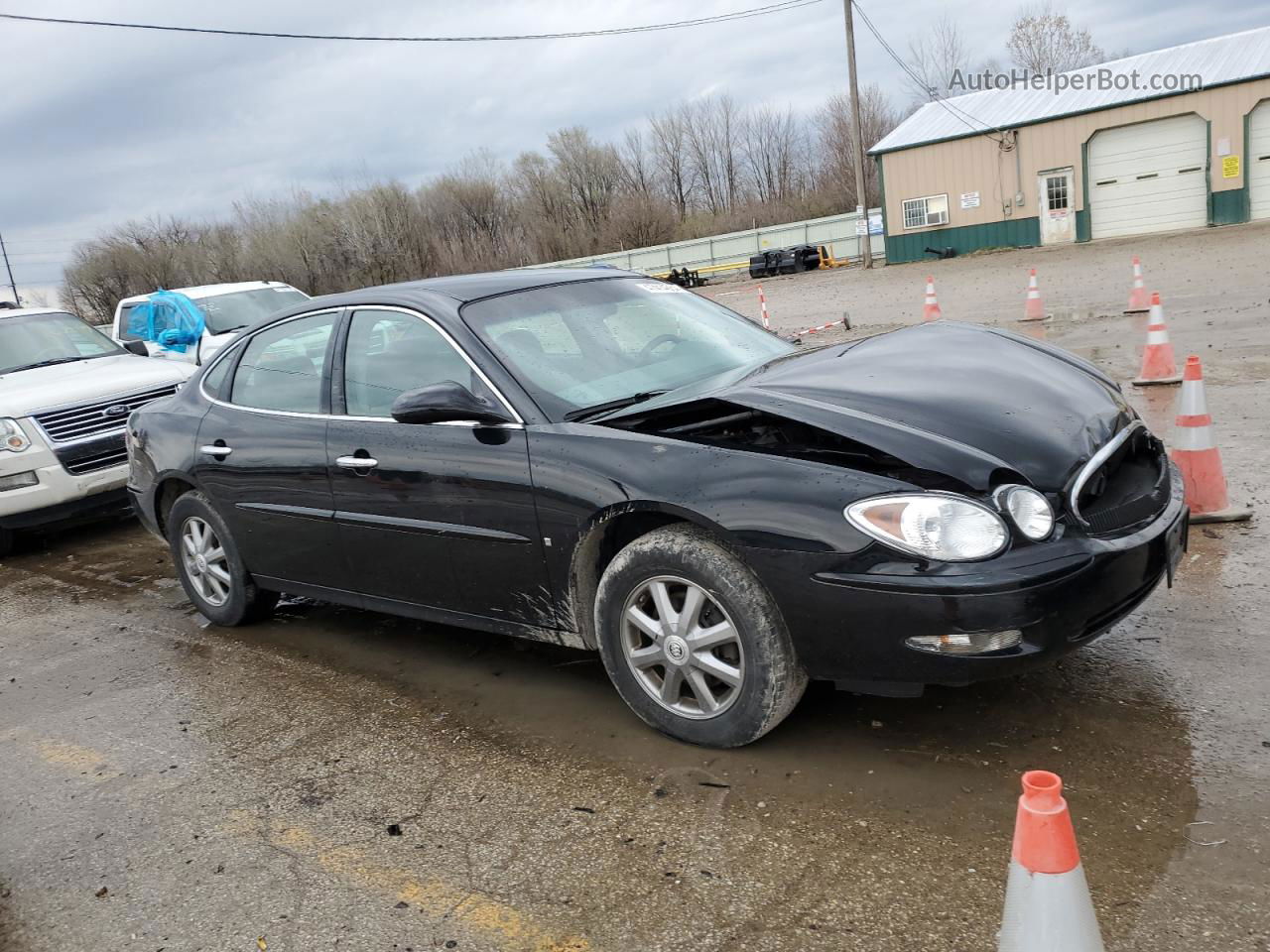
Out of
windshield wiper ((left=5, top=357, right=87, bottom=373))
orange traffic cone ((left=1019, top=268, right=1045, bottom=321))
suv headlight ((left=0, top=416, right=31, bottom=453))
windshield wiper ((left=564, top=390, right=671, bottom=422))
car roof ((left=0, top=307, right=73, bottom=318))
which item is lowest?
orange traffic cone ((left=1019, top=268, right=1045, bottom=321))

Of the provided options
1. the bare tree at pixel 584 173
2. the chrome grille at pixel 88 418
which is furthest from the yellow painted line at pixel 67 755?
the bare tree at pixel 584 173

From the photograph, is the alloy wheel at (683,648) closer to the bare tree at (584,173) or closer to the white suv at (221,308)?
the white suv at (221,308)

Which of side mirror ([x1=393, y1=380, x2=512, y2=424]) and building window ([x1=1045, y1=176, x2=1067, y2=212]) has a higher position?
building window ([x1=1045, y1=176, x2=1067, y2=212])

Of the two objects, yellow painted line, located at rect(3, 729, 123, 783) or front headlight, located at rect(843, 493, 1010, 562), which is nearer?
front headlight, located at rect(843, 493, 1010, 562)

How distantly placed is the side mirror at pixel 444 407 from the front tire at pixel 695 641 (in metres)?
0.77

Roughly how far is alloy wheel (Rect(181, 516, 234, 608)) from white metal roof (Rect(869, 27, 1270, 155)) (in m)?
29.3

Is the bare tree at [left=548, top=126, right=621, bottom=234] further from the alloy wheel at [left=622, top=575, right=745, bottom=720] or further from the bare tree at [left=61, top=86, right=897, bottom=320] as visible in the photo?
the alloy wheel at [left=622, top=575, right=745, bottom=720]

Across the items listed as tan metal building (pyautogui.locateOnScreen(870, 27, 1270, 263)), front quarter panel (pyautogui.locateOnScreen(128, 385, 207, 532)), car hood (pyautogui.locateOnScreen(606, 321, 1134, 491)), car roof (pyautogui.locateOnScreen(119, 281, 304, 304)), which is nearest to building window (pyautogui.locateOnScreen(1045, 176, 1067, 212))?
tan metal building (pyautogui.locateOnScreen(870, 27, 1270, 263))

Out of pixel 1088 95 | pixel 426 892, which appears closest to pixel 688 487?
pixel 426 892

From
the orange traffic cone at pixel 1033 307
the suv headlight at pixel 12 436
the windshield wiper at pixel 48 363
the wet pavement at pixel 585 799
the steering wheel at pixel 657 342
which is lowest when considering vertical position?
the wet pavement at pixel 585 799

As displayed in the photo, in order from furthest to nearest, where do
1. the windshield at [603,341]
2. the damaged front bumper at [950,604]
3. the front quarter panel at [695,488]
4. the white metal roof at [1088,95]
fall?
the white metal roof at [1088,95] → the windshield at [603,341] → the front quarter panel at [695,488] → the damaged front bumper at [950,604]

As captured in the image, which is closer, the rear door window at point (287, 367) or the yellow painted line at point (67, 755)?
the yellow painted line at point (67, 755)

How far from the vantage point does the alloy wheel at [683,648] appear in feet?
10.9

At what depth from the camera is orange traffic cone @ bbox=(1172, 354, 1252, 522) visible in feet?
16.5
